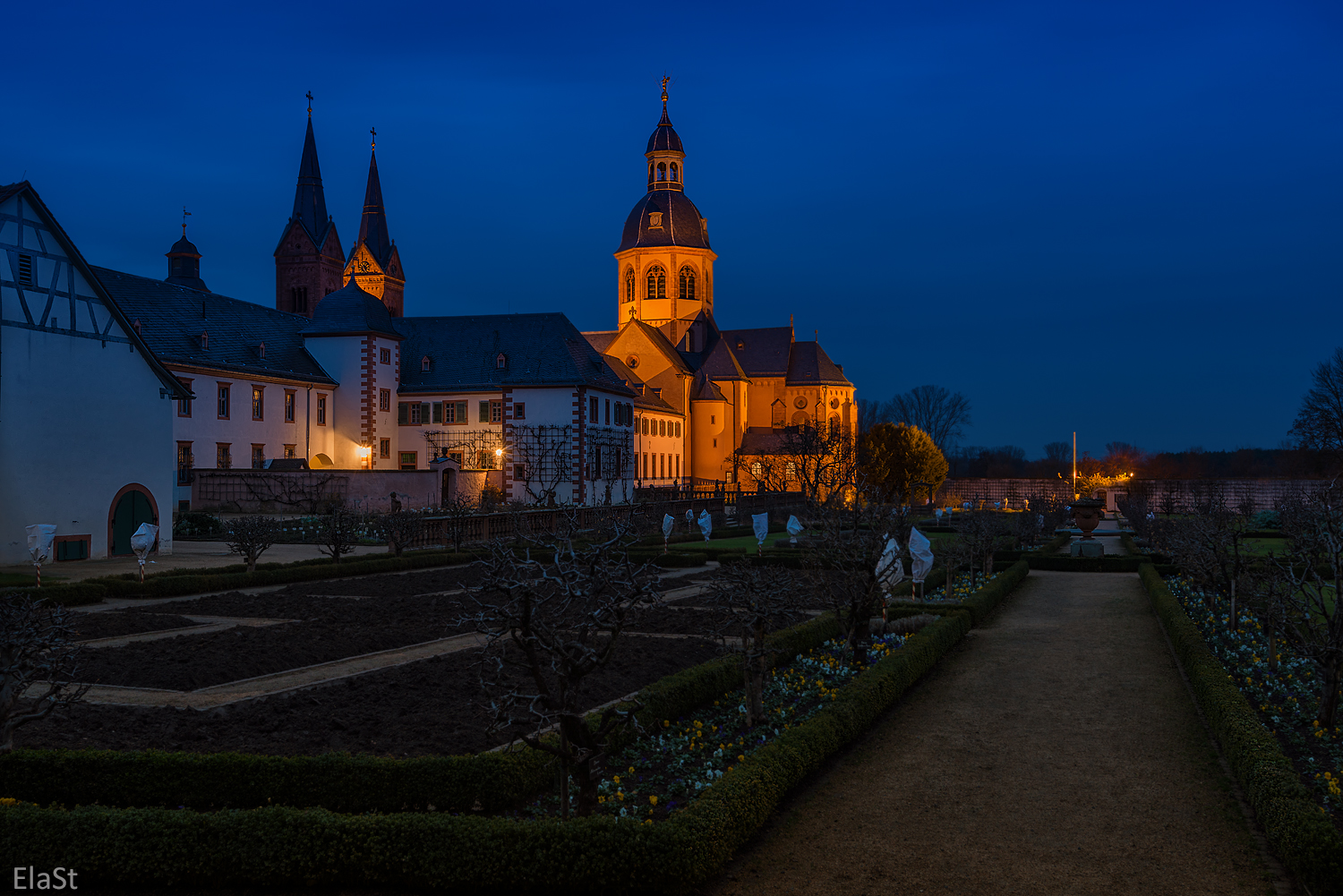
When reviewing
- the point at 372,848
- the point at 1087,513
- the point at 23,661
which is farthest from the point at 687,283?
the point at 372,848

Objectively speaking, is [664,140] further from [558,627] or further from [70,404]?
[558,627]

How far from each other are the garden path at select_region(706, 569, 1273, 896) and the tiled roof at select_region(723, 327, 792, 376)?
72.5 metres

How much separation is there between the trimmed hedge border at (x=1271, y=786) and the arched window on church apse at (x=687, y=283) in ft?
244

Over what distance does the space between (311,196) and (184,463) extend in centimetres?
3628

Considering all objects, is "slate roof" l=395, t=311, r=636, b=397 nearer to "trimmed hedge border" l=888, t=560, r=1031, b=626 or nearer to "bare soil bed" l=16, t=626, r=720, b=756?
"trimmed hedge border" l=888, t=560, r=1031, b=626

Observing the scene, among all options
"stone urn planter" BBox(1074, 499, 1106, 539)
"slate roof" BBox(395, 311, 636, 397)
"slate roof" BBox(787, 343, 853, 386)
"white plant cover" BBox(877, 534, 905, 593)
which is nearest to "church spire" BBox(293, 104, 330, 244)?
"slate roof" BBox(395, 311, 636, 397)

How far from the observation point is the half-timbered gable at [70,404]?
2470 centimetres

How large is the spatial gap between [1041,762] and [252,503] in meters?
38.8

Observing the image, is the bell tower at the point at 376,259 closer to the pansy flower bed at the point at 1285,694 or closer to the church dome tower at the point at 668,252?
the church dome tower at the point at 668,252

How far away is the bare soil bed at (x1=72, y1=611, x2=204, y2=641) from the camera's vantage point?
15.5 m

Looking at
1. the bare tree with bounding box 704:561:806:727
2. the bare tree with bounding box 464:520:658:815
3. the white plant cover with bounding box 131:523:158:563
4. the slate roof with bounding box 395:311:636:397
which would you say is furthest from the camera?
the slate roof with bounding box 395:311:636:397

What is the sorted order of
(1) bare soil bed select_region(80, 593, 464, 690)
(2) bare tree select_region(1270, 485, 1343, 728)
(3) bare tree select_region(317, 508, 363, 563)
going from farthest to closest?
(3) bare tree select_region(317, 508, 363, 563) → (1) bare soil bed select_region(80, 593, 464, 690) → (2) bare tree select_region(1270, 485, 1343, 728)

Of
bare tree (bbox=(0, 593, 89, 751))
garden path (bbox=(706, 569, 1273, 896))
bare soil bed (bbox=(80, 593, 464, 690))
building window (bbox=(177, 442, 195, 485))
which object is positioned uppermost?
building window (bbox=(177, 442, 195, 485))

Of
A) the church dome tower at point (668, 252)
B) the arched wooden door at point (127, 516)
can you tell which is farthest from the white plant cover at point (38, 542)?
the church dome tower at point (668, 252)
